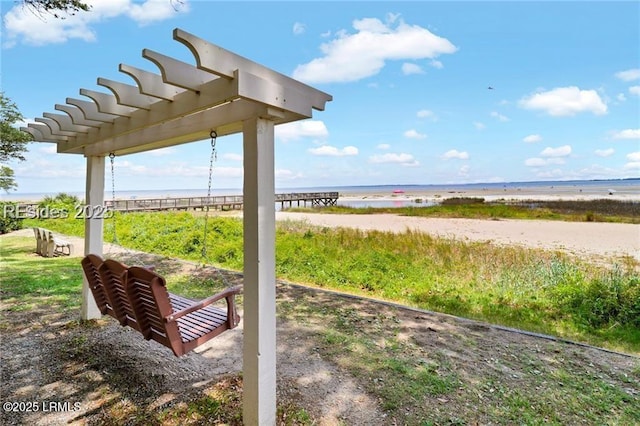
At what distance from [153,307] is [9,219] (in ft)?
48.9

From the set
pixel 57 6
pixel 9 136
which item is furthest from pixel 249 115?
pixel 9 136

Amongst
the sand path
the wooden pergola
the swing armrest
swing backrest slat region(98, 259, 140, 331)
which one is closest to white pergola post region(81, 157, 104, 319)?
swing backrest slat region(98, 259, 140, 331)

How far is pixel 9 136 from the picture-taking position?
9828 millimetres

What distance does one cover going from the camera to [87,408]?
7.27 ft

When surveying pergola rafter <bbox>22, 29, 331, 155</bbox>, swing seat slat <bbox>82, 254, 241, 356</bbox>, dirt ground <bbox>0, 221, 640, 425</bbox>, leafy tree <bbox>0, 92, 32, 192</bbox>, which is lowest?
dirt ground <bbox>0, 221, 640, 425</bbox>

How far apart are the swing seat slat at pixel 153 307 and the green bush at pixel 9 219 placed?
13.6 metres

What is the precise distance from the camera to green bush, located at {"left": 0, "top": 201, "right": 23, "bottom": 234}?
39.7ft

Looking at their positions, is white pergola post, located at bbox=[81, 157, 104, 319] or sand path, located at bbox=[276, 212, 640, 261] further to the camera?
sand path, located at bbox=[276, 212, 640, 261]

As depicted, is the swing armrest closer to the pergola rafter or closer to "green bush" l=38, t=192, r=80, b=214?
the pergola rafter

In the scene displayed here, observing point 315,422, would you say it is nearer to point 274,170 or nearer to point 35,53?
point 274,170

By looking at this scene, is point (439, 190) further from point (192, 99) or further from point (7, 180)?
point (192, 99)

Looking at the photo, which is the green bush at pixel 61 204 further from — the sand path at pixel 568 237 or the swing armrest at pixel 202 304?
the sand path at pixel 568 237

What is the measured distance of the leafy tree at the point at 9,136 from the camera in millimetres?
9859

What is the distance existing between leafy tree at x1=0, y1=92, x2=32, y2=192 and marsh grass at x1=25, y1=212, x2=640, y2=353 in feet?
14.0
